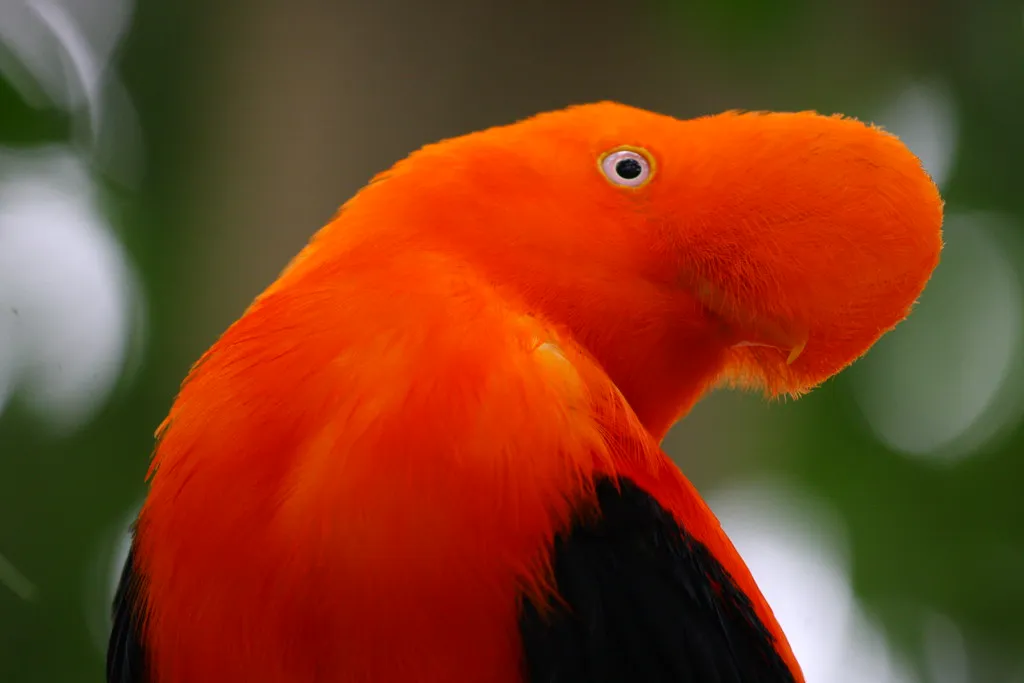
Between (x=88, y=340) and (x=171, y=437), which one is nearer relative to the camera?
(x=171, y=437)

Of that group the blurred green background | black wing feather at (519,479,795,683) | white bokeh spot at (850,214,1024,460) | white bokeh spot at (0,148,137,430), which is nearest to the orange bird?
black wing feather at (519,479,795,683)

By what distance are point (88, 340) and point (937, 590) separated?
7.38 feet

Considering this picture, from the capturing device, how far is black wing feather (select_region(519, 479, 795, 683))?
103 cm

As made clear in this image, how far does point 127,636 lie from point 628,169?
0.95m

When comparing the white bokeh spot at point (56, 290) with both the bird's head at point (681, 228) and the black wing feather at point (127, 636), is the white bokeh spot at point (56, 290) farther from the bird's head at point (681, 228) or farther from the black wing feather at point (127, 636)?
the bird's head at point (681, 228)

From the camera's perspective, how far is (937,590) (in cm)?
256

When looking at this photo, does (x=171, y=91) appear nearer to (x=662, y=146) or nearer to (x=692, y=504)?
(x=662, y=146)

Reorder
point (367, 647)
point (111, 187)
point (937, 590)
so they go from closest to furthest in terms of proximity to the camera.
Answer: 1. point (367, 647)
2. point (111, 187)
3. point (937, 590)

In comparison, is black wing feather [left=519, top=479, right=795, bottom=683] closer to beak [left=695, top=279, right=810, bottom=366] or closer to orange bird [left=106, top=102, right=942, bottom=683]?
orange bird [left=106, top=102, right=942, bottom=683]

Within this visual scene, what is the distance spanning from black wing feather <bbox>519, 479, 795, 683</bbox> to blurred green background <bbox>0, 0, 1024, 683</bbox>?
1.05m

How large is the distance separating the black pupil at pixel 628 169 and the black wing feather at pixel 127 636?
850mm

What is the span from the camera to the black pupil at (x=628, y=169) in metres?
1.35

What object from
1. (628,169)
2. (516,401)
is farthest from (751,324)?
(516,401)

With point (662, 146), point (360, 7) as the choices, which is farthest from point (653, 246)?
point (360, 7)
